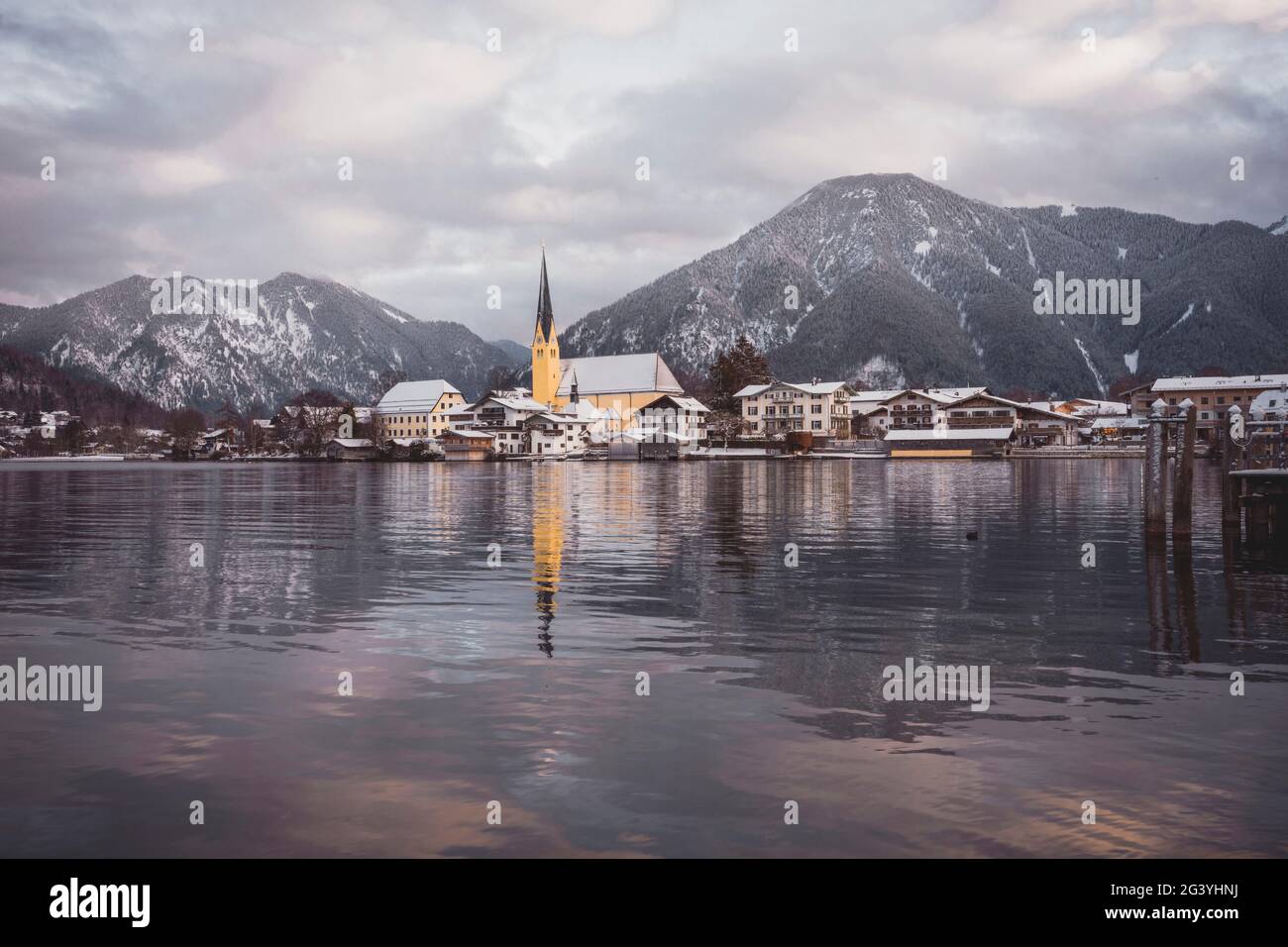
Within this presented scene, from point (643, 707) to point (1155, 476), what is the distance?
2484 cm

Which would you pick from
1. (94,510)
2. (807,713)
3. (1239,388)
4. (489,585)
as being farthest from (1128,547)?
(1239,388)

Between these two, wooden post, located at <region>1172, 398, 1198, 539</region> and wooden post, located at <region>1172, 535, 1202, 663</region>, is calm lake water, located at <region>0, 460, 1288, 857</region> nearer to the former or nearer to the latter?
wooden post, located at <region>1172, 535, 1202, 663</region>

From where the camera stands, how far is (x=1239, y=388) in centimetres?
16200

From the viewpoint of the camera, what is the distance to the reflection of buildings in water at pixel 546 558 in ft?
62.1

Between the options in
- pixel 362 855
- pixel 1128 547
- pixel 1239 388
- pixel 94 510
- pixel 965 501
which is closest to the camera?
pixel 362 855

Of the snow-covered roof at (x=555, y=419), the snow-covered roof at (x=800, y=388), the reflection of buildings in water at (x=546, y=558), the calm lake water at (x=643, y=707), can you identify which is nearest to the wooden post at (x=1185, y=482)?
the calm lake water at (x=643, y=707)

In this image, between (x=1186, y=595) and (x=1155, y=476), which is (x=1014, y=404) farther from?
(x=1186, y=595)

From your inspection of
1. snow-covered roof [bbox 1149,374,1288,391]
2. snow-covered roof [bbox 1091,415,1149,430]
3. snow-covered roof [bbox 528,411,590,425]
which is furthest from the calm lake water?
snow-covered roof [bbox 1091,415,1149,430]

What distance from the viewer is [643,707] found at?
41.5 feet

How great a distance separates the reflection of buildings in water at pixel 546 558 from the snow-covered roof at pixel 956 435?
119309 mm

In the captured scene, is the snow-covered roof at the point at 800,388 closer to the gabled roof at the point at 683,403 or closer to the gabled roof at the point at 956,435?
the gabled roof at the point at 683,403

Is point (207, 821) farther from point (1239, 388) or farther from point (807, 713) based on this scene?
point (1239, 388)

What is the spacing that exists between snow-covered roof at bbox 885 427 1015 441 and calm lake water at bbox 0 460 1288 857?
141 m
